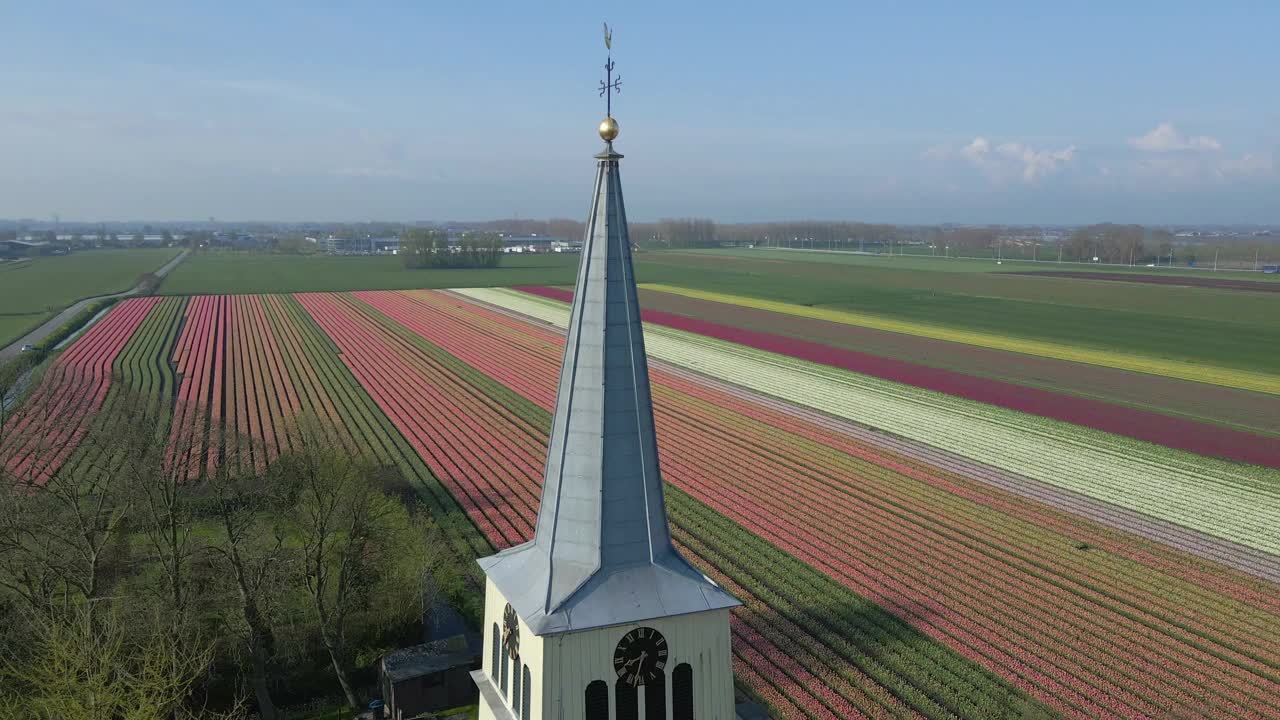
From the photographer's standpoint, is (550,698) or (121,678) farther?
(121,678)

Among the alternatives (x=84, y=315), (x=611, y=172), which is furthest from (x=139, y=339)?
(x=611, y=172)

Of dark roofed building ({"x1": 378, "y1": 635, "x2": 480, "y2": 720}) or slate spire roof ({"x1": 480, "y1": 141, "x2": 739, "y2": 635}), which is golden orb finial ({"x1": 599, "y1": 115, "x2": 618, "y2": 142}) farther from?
dark roofed building ({"x1": 378, "y1": 635, "x2": 480, "y2": 720})

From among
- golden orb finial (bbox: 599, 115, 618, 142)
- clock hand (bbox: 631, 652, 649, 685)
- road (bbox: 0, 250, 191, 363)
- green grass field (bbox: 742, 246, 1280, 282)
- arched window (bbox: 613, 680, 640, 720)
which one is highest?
golden orb finial (bbox: 599, 115, 618, 142)

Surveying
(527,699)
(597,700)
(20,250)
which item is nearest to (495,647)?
(527,699)

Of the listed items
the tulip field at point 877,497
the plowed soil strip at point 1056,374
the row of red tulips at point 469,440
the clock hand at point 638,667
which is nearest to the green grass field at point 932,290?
the plowed soil strip at point 1056,374

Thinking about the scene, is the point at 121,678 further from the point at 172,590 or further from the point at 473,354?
the point at 473,354

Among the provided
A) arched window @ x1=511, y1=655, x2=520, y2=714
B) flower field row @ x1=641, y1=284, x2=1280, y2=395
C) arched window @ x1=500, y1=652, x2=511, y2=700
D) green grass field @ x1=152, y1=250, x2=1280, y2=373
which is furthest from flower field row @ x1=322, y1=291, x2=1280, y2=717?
green grass field @ x1=152, y1=250, x2=1280, y2=373
